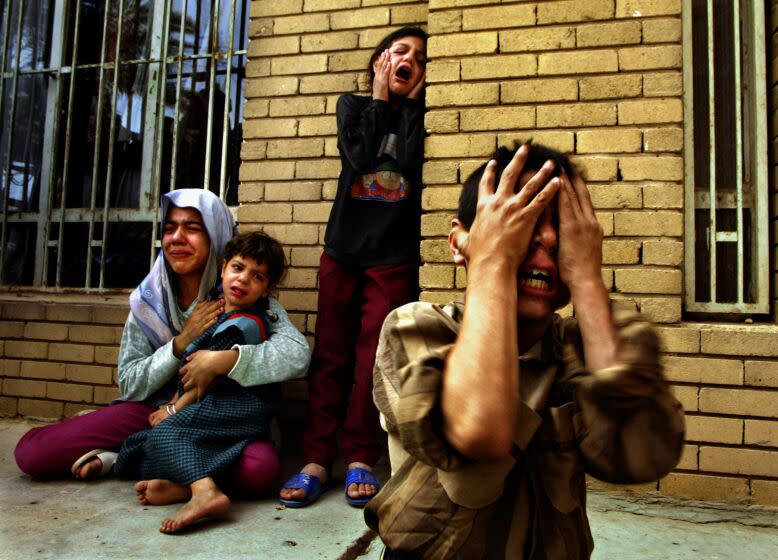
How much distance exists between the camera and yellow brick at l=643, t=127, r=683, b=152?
7.70ft

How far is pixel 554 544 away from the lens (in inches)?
44.0

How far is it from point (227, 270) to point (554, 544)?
1892 mm

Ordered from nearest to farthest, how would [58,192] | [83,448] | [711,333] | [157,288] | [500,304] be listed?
[500,304], [711,333], [83,448], [157,288], [58,192]

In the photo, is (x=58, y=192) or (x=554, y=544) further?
(x=58, y=192)

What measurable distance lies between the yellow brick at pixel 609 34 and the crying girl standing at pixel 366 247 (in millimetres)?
708

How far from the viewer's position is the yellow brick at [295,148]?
9.90ft

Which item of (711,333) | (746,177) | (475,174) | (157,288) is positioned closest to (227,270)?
(157,288)

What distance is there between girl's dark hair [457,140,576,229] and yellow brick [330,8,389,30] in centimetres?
192

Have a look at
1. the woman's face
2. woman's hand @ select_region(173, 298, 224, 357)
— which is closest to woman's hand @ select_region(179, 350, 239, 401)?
woman's hand @ select_region(173, 298, 224, 357)

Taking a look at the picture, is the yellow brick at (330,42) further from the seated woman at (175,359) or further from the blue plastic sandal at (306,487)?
the blue plastic sandal at (306,487)

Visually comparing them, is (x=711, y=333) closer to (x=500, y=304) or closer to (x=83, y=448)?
(x=500, y=304)

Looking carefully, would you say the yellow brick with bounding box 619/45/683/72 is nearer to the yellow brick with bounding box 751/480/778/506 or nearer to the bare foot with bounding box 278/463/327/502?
the yellow brick with bounding box 751/480/778/506

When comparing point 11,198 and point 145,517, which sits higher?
point 11,198

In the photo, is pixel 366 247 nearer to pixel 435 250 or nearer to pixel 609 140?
pixel 435 250
